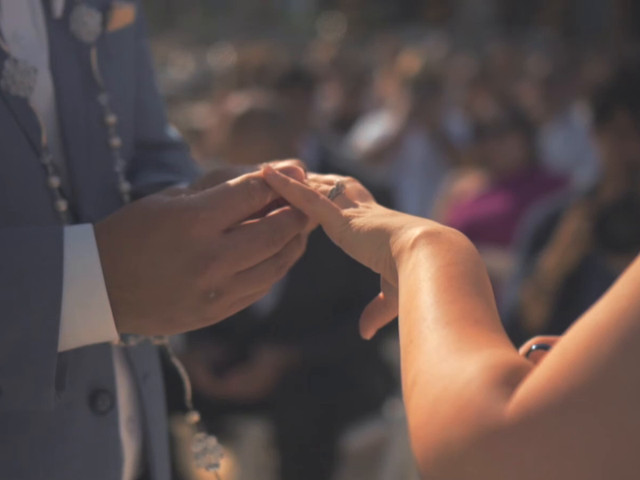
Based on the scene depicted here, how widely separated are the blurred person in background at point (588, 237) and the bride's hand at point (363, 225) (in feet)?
5.22

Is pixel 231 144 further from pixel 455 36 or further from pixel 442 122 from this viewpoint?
pixel 455 36

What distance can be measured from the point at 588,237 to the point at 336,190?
1.66m

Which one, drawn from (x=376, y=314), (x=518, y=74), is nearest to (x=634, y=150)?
(x=376, y=314)

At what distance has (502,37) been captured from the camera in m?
14.5

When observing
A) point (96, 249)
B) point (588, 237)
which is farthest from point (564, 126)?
point (96, 249)

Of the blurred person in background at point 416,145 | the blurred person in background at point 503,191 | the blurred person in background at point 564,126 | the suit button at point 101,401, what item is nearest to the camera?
the suit button at point 101,401

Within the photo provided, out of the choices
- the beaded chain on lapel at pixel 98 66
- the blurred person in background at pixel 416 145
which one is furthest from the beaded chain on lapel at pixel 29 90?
the blurred person in background at pixel 416 145

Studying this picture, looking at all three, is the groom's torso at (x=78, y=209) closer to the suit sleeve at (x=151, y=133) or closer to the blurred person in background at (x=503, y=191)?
the suit sleeve at (x=151, y=133)

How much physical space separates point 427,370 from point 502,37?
14.3 metres

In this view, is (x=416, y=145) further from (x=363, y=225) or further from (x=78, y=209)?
(x=363, y=225)

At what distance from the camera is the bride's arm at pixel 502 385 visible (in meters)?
0.78

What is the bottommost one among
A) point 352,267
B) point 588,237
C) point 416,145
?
point 416,145

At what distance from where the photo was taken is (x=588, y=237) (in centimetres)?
273

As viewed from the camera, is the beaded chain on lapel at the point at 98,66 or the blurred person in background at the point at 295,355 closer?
the beaded chain on lapel at the point at 98,66
